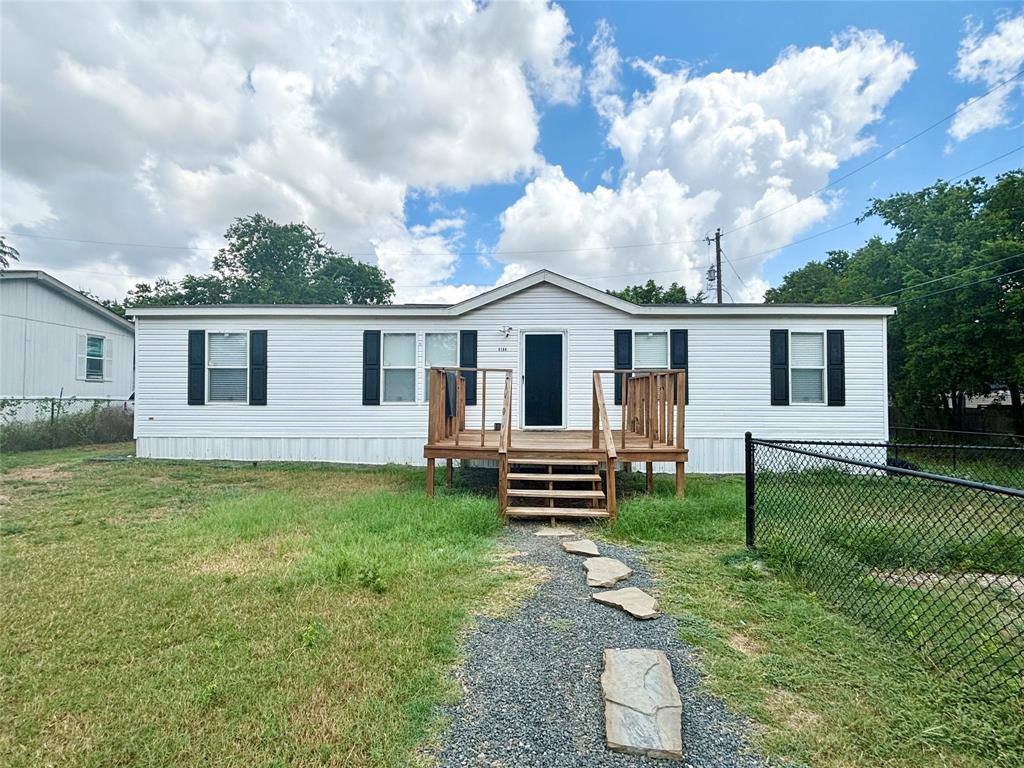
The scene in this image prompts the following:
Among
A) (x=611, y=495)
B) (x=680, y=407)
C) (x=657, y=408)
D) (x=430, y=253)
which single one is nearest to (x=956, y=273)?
(x=657, y=408)

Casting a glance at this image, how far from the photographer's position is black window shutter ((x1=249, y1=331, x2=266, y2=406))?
890 centimetres

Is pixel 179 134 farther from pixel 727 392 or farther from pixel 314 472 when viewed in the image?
pixel 727 392

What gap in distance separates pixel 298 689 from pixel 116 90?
11556 mm

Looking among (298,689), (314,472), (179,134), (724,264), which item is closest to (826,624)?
(298,689)

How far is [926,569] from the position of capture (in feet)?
10.3

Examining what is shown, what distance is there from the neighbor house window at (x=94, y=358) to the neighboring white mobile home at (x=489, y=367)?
712cm

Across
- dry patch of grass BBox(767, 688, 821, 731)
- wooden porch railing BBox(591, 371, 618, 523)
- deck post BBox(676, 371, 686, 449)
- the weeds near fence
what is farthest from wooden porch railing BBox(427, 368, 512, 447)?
the weeds near fence

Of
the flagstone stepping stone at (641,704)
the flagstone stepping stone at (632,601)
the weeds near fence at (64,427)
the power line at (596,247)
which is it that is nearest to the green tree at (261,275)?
the power line at (596,247)

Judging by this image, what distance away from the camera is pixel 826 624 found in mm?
2604

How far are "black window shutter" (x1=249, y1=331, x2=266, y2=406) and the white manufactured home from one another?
1.0 inches

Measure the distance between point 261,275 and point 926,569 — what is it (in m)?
31.4

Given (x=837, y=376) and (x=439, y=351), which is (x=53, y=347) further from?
(x=837, y=376)

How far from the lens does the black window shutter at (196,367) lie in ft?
29.1

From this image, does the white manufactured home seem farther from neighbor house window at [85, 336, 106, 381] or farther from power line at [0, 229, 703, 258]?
power line at [0, 229, 703, 258]
